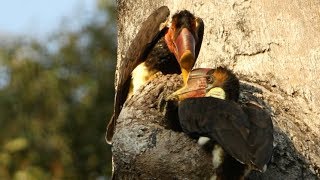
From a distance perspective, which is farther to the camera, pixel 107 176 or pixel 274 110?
pixel 107 176

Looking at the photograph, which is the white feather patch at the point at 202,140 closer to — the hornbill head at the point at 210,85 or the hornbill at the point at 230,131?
the hornbill at the point at 230,131

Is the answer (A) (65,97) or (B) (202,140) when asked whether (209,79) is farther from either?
(A) (65,97)

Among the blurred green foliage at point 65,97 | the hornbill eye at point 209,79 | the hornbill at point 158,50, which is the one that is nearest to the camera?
the hornbill eye at point 209,79

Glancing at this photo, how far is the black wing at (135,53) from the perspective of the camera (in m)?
3.24

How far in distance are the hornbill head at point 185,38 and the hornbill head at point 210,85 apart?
0.13 ft

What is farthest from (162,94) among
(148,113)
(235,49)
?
(235,49)

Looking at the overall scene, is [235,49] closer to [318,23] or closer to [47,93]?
[318,23]

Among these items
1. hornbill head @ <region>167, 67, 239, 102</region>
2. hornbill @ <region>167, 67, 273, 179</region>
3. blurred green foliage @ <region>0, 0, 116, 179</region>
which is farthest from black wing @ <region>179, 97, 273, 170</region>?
blurred green foliage @ <region>0, 0, 116, 179</region>

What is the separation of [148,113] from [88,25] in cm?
374

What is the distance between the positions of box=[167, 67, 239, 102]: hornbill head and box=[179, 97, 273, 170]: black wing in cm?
16

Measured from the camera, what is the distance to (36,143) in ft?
18.5

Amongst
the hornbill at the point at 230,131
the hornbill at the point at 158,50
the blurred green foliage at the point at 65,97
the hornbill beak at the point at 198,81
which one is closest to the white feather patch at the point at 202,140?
the hornbill at the point at 230,131

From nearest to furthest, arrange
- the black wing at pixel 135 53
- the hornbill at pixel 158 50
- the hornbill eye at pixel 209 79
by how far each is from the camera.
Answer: the hornbill eye at pixel 209 79
the hornbill at pixel 158 50
the black wing at pixel 135 53

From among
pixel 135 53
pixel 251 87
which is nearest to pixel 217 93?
pixel 251 87
